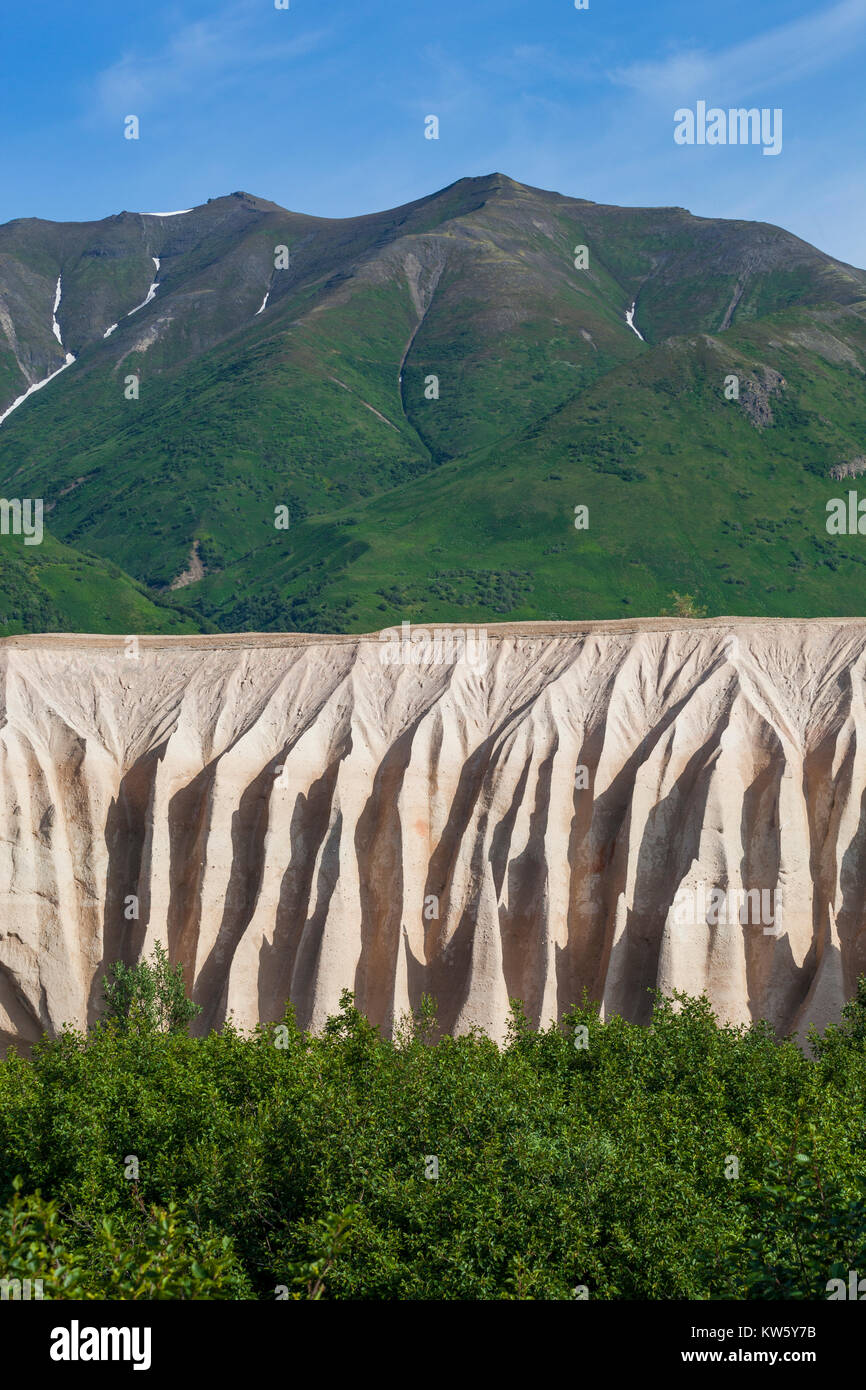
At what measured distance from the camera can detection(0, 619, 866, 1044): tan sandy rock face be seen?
158ft

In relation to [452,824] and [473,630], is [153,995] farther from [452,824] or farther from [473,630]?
[473,630]

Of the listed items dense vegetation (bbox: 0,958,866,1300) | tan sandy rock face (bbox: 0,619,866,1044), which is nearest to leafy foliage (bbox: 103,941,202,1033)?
tan sandy rock face (bbox: 0,619,866,1044)

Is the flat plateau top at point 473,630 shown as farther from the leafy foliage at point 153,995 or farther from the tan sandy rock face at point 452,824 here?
A: the leafy foliage at point 153,995

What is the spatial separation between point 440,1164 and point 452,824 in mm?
24428

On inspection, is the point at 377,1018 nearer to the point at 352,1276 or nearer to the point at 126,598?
the point at 352,1276

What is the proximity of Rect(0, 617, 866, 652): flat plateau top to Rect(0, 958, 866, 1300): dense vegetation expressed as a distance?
1802 cm

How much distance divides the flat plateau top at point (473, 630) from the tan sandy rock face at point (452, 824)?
229 millimetres

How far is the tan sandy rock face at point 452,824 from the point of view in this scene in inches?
1892

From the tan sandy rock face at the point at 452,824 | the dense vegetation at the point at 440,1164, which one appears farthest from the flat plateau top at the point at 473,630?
the dense vegetation at the point at 440,1164

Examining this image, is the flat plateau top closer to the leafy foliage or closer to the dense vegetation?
the leafy foliage

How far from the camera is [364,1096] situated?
1321 inches

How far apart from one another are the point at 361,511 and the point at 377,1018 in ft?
445
